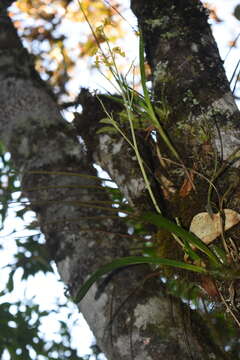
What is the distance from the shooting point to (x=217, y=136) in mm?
1357

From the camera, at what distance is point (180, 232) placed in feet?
3.81

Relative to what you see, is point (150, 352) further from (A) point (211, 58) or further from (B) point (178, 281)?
(A) point (211, 58)

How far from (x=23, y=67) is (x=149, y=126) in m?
0.95

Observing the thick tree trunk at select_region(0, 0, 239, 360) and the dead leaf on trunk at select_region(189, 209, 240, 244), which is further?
the thick tree trunk at select_region(0, 0, 239, 360)

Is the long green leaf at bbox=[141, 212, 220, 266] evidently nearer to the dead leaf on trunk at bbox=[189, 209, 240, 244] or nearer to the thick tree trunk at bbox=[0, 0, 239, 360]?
Result: the dead leaf on trunk at bbox=[189, 209, 240, 244]

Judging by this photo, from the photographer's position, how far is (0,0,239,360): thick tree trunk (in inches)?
51.6

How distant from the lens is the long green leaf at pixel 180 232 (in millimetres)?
1154

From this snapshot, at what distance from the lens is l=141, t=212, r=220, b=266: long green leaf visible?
1.15 meters

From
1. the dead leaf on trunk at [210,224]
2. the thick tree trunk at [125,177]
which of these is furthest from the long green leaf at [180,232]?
the thick tree trunk at [125,177]

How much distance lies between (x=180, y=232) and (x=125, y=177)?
1.37ft

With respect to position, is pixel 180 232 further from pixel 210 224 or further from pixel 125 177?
pixel 125 177

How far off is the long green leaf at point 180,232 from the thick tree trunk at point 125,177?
16cm

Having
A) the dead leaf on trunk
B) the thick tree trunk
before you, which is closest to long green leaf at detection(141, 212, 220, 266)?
the dead leaf on trunk

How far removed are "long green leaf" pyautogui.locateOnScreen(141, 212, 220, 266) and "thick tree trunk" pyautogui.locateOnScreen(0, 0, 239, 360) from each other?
0.16 meters
